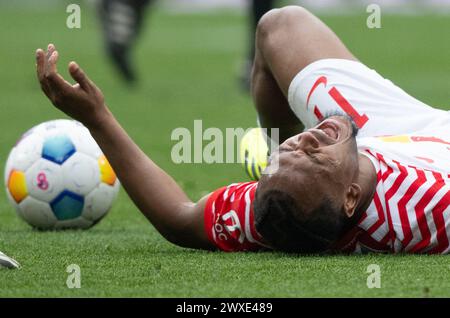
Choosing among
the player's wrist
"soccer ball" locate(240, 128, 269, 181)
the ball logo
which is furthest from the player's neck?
the ball logo

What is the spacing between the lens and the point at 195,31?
1641cm

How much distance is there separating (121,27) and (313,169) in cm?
716

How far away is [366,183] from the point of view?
347 cm

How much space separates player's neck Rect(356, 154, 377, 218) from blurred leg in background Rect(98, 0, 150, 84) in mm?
7000

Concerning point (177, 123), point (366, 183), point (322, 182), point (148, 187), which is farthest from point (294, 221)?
point (177, 123)

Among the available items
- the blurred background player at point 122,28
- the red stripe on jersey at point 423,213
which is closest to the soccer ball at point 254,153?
the red stripe on jersey at point 423,213

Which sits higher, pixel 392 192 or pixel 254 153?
pixel 392 192

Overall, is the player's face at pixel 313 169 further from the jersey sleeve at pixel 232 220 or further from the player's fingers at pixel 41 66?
the player's fingers at pixel 41 66

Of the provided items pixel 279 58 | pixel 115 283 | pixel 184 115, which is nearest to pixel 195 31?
pixel 184 115

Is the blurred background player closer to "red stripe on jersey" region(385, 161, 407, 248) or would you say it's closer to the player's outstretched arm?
the player's outstretched arm

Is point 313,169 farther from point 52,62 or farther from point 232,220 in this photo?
point 52,62

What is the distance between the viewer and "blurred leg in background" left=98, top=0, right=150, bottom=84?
33.9 feet
